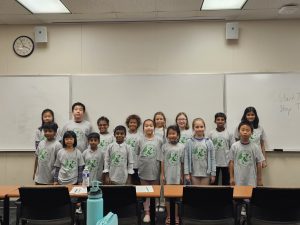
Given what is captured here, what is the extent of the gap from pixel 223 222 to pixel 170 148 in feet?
5.05

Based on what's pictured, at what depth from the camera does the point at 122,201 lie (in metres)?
2.74

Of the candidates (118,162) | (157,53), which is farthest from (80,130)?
(157,53)

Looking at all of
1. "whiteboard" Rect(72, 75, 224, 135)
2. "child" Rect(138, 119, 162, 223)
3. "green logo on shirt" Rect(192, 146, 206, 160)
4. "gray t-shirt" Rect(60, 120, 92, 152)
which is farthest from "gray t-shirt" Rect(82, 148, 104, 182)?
"green logo on shirt" Rect(192, 146, 206, 160)

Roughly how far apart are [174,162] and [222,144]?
0.79 m

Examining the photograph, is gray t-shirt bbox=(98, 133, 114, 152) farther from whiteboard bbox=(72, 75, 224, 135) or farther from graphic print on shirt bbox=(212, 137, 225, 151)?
graphic print on shirt bbox=(212, 137, 225, 151)

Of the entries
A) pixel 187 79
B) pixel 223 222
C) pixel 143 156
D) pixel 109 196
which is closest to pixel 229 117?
pixel 187 79

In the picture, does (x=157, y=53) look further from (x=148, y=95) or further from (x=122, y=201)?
(x=122, y=201)

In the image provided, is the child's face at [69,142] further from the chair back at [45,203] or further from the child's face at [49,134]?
the chair back at [45,203]

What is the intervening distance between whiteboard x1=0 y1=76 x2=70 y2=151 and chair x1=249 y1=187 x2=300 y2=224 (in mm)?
3179

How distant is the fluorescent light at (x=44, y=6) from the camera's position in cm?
412

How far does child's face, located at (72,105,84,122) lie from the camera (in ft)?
15.3

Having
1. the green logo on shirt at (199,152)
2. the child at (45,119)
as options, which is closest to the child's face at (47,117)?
the child at (45,119)

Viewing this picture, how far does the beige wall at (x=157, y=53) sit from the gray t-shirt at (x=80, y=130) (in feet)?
2.63

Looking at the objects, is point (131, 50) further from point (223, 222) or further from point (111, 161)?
point (223, 222)
